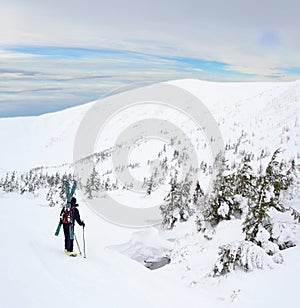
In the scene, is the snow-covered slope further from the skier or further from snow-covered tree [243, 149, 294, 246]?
the skier

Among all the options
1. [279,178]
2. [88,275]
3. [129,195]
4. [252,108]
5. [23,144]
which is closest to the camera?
[88,275]

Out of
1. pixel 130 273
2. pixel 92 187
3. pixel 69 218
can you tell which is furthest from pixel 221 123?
pixel 130 273

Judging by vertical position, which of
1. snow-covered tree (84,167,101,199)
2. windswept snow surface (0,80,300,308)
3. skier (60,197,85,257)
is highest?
skier (60,197,85,257)

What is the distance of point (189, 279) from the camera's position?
31.3 feet

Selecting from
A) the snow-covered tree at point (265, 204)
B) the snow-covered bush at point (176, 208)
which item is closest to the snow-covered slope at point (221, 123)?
the snow-covered bush at point (176, 208)

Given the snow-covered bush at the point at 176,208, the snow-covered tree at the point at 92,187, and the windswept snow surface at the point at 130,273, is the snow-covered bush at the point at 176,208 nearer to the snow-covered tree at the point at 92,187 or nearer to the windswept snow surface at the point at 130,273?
the windswept snow surface at the point at 130,273

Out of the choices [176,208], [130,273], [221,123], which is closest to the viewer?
[130,273]

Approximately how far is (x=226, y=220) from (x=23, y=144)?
14395 cm

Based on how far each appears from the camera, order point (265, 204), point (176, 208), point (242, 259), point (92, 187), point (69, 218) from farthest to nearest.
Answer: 1. point (92, 187)
2. point (176, 208)
3. point (265, 204)
4. point (242, 259)
5. point (69, 218)

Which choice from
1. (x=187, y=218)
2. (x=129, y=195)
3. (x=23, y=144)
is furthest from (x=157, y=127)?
(x=23, y=144)

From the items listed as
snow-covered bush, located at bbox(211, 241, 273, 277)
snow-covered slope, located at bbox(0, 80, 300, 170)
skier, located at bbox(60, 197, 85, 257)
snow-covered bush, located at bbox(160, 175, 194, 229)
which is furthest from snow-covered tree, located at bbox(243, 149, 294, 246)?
snow-covered slope, located at bbox(0, 80, 300, 170)

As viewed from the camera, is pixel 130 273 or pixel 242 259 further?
pixel 242 259

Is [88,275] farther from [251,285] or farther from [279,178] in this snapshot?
[279,178]

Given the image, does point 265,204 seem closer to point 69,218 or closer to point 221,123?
point 69,218
